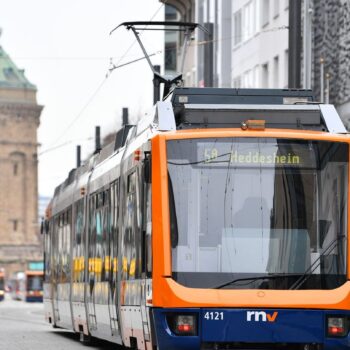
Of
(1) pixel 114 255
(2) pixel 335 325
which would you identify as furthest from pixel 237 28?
(2) pixel 335 325

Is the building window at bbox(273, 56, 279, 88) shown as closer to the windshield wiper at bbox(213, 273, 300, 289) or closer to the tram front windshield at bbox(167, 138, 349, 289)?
the tram front windshield at bbox(167, 138, 349, 289)

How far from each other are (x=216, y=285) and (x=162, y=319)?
23.3 inches

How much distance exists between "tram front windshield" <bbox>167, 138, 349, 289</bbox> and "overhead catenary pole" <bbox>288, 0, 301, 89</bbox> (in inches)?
350

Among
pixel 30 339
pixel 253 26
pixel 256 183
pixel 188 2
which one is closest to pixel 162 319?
pixel 256 183

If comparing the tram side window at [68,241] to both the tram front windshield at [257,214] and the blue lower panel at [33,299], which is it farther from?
the blue lower panel at [33,299]

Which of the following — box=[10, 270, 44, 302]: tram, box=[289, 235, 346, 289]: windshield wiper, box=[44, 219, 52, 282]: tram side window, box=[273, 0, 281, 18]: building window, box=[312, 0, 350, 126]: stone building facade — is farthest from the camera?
box=[10, 270, 44, 302]: tram

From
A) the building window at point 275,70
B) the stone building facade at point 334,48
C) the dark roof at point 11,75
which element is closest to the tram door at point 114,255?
the stone building facade at point 334,48

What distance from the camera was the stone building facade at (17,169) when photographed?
15900cm

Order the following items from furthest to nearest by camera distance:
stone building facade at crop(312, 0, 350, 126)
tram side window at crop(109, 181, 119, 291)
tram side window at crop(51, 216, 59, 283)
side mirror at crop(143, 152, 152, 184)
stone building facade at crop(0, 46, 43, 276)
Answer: stone building facade at crop(0, 46, 43, 276)
stone building facade at crop(312, 0, 350, 126)
tram side window at crop(51, 216, 59, 283)
tram side window at crop(109, 181, 119, 291)
side mirror at crop(143, 152, 152, 184)

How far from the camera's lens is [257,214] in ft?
51.2

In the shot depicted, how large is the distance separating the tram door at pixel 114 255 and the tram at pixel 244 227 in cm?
276

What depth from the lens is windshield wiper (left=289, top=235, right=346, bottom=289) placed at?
51.0 ft

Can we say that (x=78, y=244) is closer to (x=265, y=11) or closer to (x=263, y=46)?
(x=263, y=46)

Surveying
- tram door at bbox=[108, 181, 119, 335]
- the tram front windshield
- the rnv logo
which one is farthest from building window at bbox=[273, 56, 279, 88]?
the rnv logo
